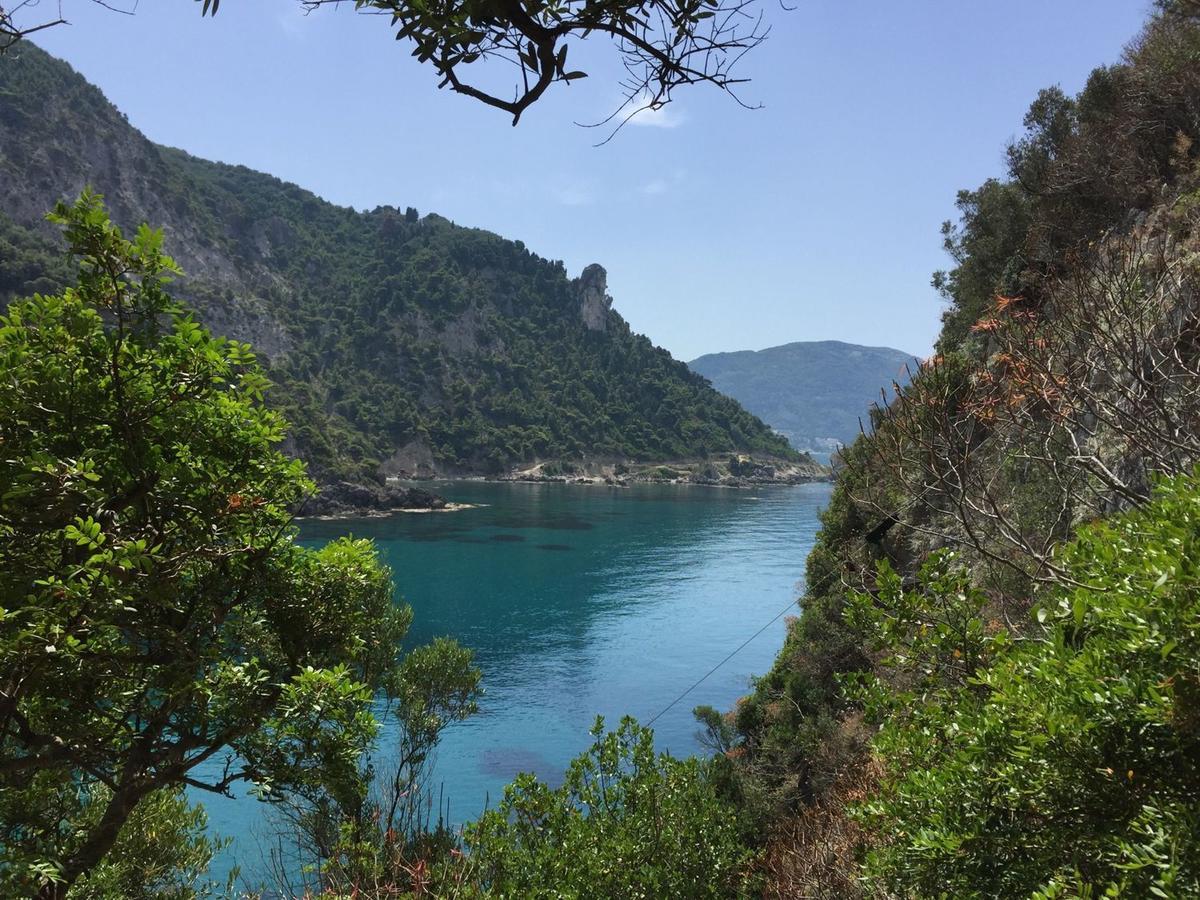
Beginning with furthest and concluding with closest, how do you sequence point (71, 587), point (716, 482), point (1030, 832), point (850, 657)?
1. point (716, 482)
2. point (850, 657)
3. point (71, 587)
4. point (1030, 832)

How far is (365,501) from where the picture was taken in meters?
91.8

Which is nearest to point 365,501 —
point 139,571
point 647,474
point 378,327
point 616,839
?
point 647,474

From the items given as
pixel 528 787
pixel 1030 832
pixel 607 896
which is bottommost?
pixel 607 896

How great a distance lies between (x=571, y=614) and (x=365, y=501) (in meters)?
47.6

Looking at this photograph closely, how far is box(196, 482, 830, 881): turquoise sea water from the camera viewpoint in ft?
106

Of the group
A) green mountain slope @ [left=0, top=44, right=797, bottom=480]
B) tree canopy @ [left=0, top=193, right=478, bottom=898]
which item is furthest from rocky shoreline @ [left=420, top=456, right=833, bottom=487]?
tree canopy @ [left=0, top=193, right=478, bottom=898]

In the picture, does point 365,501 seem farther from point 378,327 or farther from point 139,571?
point 139,571

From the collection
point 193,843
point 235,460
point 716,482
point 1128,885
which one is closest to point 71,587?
point 235,460

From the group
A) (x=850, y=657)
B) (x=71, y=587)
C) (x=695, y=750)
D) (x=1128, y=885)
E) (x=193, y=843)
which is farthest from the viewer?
(x=695, y=750)

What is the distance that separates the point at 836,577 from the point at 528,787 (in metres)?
19.4

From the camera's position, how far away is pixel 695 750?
32.0 meters

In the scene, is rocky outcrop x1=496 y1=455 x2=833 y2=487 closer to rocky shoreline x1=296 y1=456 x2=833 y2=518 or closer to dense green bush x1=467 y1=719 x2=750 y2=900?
rocky shoreline x1=296 y1=456 x2=833 y2=518

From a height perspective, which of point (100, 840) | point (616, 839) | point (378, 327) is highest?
point (378, 327)

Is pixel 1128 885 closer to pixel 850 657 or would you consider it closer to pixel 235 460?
pixel 235 460
